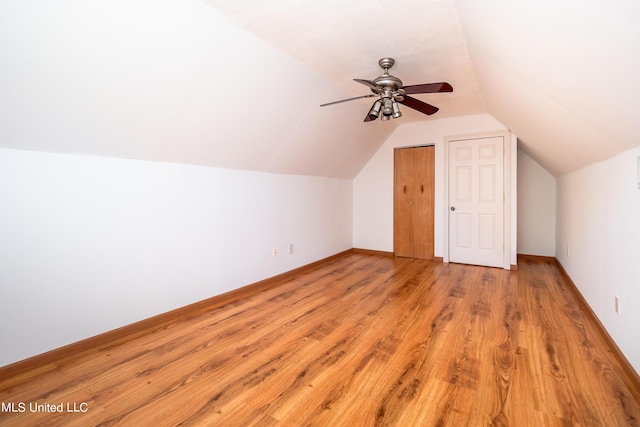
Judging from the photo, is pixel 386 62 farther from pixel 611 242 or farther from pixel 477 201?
pixel 477 201

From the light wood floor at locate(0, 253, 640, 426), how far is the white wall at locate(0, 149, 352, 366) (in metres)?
0.29

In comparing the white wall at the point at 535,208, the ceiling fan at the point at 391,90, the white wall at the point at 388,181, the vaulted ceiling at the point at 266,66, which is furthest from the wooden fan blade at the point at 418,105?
the white wall at the point at 535,208

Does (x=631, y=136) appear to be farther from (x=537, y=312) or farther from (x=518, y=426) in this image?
(x=537, y=312)

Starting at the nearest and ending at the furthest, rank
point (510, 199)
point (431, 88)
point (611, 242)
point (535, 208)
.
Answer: point (611, 242), point (431, 88), point (510, 199), point (535, 208)

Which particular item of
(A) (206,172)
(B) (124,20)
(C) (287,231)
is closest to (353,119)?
(C) (287,231)

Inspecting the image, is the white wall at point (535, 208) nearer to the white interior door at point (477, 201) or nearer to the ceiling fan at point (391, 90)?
the white interior door at point (477, 201)

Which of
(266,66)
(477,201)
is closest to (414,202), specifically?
(477,201)

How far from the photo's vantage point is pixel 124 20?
1654 millimetres

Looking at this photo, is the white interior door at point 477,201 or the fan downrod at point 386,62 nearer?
the fan downrod at point 386,62

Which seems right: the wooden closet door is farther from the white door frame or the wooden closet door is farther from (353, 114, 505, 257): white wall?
the white door frame

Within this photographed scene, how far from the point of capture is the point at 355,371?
1.86m

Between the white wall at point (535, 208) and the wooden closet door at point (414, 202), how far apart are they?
146 cm

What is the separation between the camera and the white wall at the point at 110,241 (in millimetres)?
1849

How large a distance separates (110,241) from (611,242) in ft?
12.2
